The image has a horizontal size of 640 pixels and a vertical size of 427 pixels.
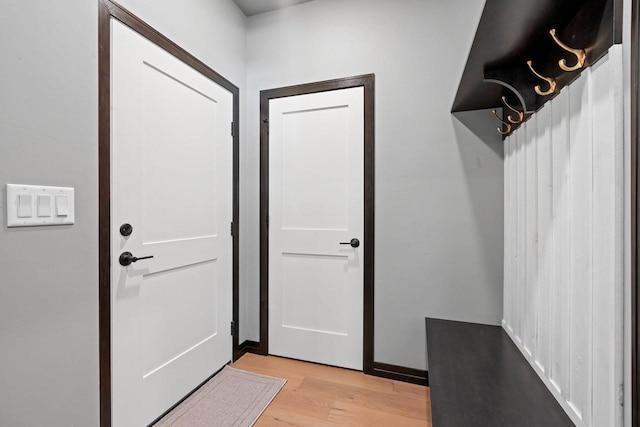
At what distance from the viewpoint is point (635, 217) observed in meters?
0.67


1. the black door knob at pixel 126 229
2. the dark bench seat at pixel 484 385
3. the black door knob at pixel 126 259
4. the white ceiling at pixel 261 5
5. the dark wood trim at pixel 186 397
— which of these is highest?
the white ceiling at pixel 261 5

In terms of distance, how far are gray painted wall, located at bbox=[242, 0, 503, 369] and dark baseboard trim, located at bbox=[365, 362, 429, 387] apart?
4 centimetres

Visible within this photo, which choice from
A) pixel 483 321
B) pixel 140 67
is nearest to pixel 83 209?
pixel 140 67

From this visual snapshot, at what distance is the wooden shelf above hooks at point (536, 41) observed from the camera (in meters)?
0.85

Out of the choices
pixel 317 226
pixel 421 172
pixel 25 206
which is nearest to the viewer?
pixel 25 206

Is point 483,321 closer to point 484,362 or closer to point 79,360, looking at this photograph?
point 484,362

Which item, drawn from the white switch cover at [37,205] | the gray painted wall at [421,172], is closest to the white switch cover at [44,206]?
the white switch cover at [37,205]

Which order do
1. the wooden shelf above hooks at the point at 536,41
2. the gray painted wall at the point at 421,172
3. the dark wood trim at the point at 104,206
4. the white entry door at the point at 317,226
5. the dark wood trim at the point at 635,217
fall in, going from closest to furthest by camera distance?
the dark wood trim at the point at 635,217
the wooden shelf above hooks at the point at 536,41
the dark wood trim at the point at 104,206
the gray painted wall at the point at 421,172
the white entry door at the point at 317,226

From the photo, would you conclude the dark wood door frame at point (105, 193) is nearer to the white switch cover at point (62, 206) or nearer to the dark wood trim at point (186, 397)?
the white switch cover at point (62, 206)

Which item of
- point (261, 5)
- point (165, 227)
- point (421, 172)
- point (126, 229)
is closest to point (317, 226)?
point (421, 172)

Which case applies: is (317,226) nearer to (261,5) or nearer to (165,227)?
(165,227)

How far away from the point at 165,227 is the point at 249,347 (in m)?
1.30

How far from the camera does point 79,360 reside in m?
1.26

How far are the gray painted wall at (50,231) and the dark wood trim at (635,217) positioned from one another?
5.83 feet
